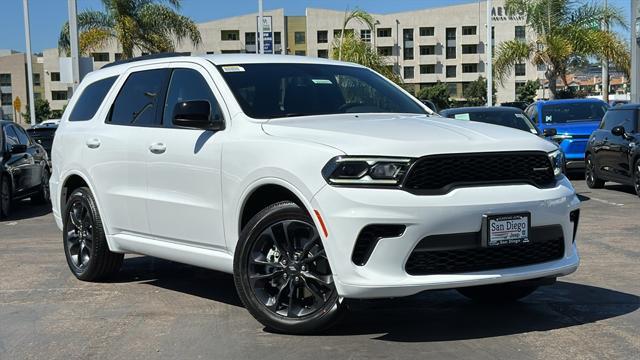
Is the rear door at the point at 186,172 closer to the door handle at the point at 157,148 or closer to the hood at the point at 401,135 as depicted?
the door handle at the point at 157,148

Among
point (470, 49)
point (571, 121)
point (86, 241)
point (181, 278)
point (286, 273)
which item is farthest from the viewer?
point (470, 49)

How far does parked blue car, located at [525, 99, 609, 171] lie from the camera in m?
16.2

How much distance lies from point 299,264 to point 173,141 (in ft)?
5.10

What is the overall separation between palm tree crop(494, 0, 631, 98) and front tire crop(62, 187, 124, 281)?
88.9 ft

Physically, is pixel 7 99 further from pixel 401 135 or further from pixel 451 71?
pixel 401 135

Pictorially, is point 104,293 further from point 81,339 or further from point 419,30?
point 419,30

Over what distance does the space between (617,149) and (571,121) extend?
134 inches

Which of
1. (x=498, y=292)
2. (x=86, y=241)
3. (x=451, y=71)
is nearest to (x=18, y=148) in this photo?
(x=86, y=241)

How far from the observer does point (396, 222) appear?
4344mm

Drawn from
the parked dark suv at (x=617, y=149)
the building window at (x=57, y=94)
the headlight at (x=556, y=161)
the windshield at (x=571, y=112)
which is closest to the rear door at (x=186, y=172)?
the headlight at (x=556, y=161)

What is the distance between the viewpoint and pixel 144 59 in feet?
22.1

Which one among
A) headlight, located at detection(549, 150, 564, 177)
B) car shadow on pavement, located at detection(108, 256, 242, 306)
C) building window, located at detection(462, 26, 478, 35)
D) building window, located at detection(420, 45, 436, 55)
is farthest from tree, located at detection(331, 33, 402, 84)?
building window, located at detection(462, 26, 478, 35)

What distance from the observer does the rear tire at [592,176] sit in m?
14.7

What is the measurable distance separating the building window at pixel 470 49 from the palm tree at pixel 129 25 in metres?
74.1
